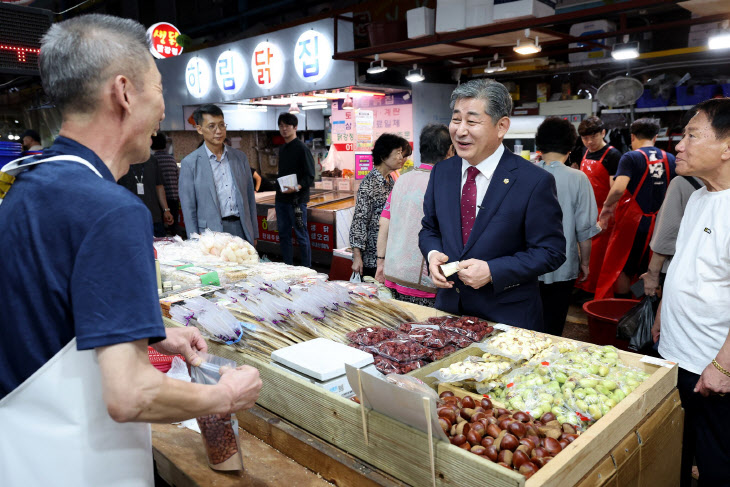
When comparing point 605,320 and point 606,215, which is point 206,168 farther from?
point 606,215

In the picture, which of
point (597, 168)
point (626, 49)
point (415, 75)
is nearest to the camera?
point (626, 49)

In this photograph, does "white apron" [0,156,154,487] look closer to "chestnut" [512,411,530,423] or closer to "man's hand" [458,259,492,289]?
"chestnut" [512,411,530,423]

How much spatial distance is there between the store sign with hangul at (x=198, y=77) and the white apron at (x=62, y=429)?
30.2 ft

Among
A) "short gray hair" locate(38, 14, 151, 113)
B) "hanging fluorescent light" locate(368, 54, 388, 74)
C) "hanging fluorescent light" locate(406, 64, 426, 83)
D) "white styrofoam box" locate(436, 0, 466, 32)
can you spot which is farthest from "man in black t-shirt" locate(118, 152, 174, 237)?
"short gray hair" locate(38, 14, 151, 113)

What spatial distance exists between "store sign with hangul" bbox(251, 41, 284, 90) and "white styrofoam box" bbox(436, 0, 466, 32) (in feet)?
10.6

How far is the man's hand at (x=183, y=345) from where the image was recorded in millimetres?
1492

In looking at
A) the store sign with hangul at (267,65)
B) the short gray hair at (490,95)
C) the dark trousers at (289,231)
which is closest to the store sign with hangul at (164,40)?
the store sign with hangul at (267,65)

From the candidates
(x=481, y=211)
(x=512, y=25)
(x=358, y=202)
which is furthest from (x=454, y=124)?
(x=512, y=25)

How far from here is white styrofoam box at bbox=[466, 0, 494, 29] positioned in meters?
5.36

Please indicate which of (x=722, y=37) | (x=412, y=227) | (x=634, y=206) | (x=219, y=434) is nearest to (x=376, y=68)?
(x=634, y=206)

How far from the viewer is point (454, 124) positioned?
246 centimetres

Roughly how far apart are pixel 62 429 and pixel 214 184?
3.92 metres

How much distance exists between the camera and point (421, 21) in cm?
582

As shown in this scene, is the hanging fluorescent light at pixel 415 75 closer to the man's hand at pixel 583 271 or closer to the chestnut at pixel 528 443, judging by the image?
the man's hand at pixel 583 271
